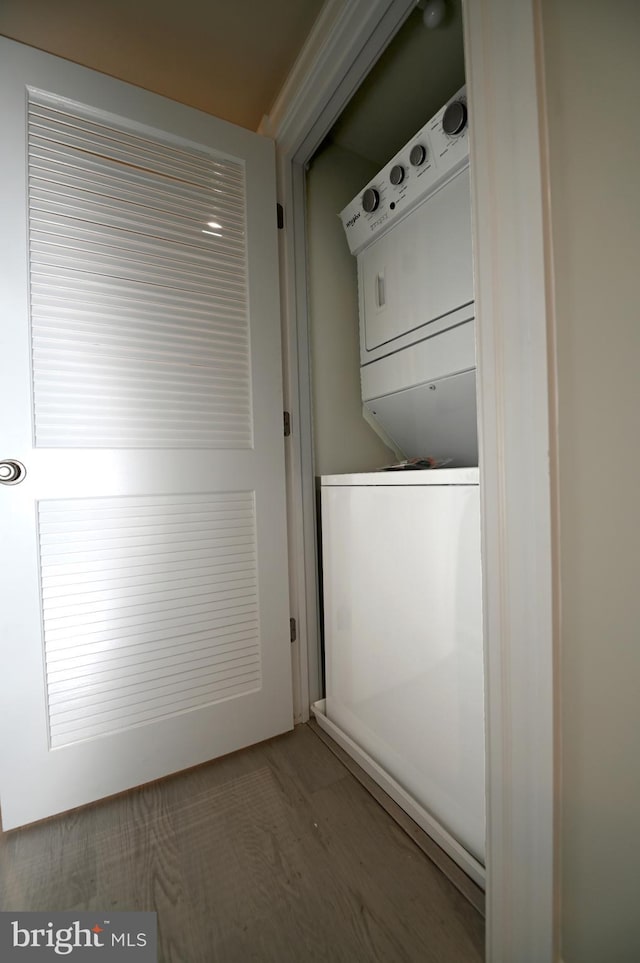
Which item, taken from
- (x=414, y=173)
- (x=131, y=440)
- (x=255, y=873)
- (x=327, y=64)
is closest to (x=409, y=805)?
(x=255, y=873)

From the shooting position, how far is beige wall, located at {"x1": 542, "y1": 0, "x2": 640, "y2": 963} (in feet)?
1.93

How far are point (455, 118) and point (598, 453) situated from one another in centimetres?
96

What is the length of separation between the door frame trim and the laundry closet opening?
0.55 ft

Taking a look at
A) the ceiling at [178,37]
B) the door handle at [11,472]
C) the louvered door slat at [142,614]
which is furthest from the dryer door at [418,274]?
the door handle at [11,472]

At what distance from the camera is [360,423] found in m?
1.60

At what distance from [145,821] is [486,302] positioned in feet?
4.93

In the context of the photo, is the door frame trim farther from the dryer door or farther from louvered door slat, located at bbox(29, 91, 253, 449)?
louvered door slat, located at bbox(29, 91, 253, 449)

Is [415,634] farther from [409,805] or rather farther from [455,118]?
[455,118]

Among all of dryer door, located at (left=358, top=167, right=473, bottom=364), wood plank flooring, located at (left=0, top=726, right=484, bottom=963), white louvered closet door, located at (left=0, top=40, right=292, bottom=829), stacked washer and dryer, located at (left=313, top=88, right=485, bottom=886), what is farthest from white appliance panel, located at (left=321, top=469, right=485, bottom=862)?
dryer door, located at (left=358, top=167, right=473, bottom=364)

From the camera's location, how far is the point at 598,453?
61cm

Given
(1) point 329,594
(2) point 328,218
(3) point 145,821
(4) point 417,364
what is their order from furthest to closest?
1. (2) point 328,218
2. (1) point 329,594
3. (4) point 417,364
4. (3) point 145,821

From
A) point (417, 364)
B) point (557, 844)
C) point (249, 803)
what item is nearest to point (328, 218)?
point (417, 364)

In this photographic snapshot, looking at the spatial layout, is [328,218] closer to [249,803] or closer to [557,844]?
[557,844]

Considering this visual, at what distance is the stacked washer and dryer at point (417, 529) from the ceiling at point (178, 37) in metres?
0.50
